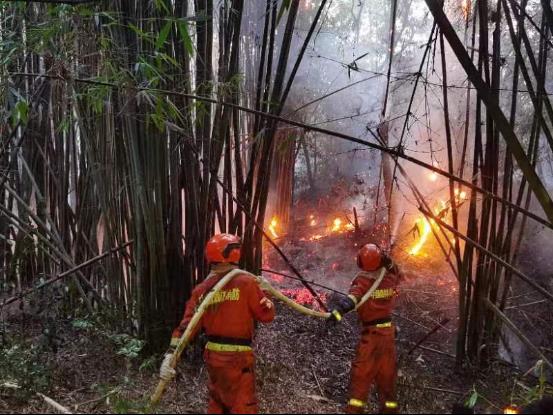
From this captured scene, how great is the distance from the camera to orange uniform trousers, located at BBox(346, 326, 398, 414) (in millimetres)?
3682

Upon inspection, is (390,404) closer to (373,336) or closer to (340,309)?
(373,336)

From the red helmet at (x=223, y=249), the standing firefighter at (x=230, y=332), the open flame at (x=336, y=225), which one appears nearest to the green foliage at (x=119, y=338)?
the standing firefighter at (x=230, y=332)

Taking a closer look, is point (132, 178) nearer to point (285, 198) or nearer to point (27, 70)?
point (27, 70)

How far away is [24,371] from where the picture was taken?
342 centimetres

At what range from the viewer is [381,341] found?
12.5 feet

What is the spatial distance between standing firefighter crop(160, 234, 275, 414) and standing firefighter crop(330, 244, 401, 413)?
2.64 ft

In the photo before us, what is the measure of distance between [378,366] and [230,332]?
56.5 inches

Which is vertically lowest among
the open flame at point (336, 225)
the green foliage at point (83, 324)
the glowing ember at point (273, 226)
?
the glowing ember at point (273, 226)

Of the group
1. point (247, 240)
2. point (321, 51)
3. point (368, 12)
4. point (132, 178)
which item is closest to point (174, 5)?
point (132, 178)

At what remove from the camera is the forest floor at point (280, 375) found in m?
3.31

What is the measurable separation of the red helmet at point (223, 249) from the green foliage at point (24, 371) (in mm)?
1548

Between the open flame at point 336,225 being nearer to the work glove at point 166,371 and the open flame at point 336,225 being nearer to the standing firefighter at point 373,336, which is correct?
the standing firefighter at point 373,336

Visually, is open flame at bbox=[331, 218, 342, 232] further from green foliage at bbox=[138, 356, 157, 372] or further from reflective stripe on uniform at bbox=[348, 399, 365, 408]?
green foliage at bbox=[138, 356, 157, 372]

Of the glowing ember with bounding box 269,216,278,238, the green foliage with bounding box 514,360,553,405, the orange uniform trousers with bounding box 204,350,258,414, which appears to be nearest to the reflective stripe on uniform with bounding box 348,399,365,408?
the orange uniform trousers with bounding box 204,350,258,414
